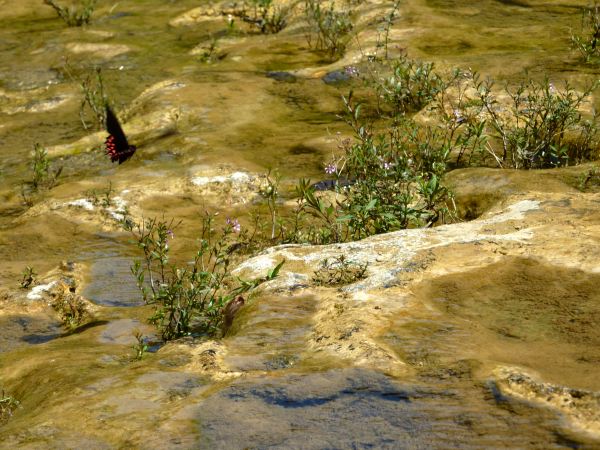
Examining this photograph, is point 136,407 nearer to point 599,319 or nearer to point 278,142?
point 599,319

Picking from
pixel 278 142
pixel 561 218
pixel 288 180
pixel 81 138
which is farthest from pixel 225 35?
pixel 561 218

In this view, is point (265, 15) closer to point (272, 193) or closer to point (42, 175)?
point (42, 175)

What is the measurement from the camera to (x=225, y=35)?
11.7 metres

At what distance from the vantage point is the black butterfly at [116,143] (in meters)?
7.69

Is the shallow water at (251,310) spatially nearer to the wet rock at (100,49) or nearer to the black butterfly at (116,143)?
the black butterfly at (116,143)

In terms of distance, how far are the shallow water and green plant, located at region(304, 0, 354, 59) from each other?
0.22 m

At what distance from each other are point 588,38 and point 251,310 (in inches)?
229

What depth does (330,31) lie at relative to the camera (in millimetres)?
10062

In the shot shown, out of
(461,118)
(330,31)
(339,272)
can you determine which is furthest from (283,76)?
(339,272)

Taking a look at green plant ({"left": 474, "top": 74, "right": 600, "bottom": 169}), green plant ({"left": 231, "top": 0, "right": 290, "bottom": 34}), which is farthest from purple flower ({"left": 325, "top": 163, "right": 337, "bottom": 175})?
green plant ({"left": 231, "top": 0, "right": 290, "bottom": 34})

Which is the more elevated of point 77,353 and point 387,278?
point 387,278

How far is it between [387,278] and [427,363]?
890 mm

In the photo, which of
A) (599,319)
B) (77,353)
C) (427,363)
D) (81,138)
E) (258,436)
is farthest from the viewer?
(81,138)

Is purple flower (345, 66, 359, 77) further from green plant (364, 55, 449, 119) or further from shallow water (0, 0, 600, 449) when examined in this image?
shallow water (0, 0, 600, 449)
